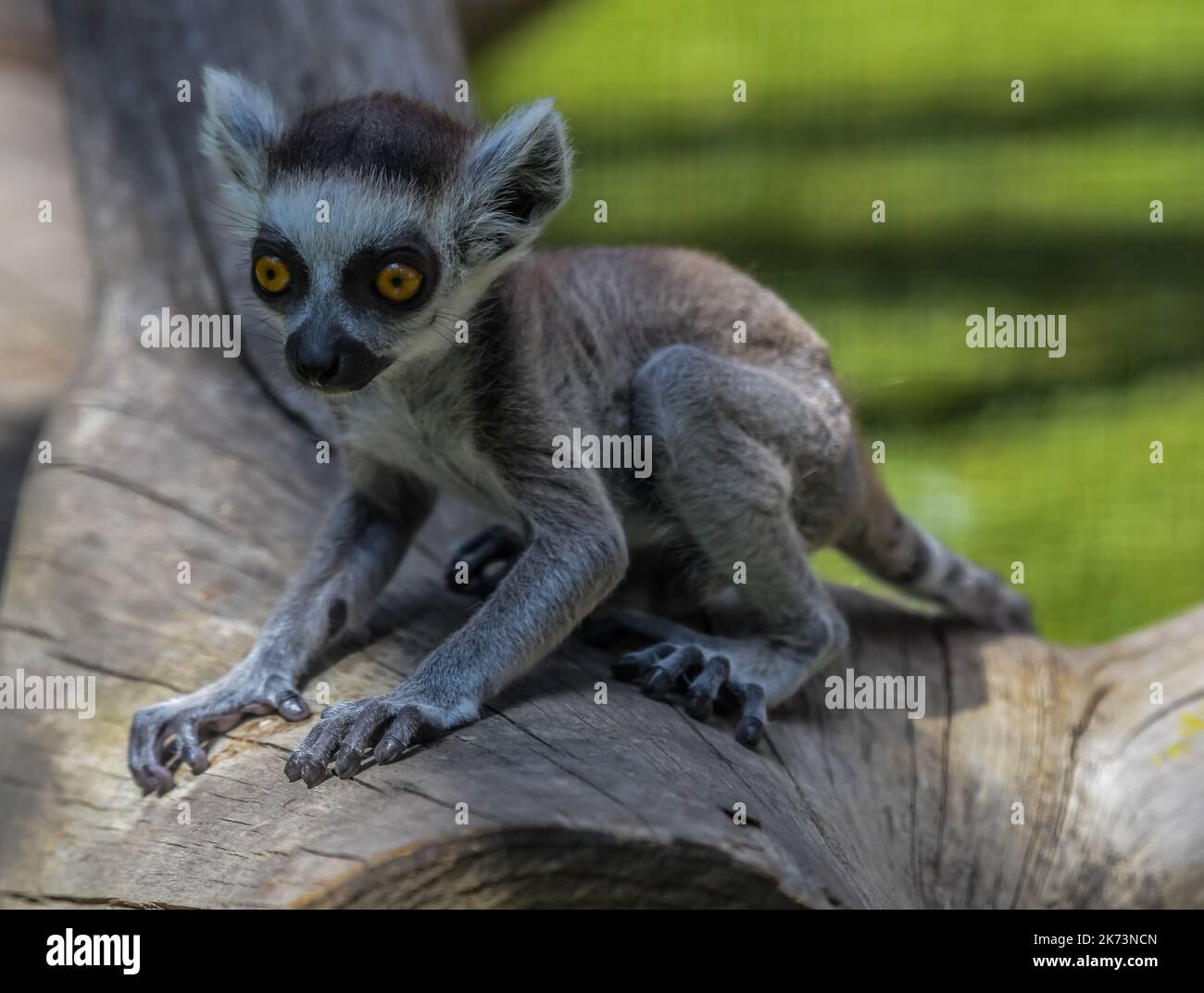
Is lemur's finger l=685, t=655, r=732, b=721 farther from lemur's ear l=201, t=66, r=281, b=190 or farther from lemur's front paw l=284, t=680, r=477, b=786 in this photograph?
lemur's ear l=201, t=66, r=281, b=190

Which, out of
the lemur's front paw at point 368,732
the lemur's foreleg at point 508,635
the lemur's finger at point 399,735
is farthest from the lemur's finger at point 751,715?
→ the lemur's finger at point 399,735

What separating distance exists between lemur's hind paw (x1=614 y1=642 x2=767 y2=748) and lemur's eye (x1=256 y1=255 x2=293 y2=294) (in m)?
1.18

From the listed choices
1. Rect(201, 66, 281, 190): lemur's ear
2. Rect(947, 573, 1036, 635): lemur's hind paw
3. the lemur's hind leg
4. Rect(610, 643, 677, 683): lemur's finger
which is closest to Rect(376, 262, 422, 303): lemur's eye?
Rect(201, 66, 281, 190): lemur's ear

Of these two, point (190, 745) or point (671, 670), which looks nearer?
point (190, 745)

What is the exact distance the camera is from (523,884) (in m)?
2.28

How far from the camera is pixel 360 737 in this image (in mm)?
2758

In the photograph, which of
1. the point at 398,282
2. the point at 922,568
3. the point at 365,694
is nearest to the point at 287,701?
the point at 365,694

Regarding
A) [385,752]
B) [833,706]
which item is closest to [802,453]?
[833,706]

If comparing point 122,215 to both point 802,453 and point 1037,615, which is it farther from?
point 1037,615

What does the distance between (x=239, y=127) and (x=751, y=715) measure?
192cm

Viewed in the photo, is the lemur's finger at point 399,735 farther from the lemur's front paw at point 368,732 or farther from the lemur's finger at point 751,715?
the lemur's finger at point 751,715

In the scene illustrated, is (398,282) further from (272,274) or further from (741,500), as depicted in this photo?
(741,500)

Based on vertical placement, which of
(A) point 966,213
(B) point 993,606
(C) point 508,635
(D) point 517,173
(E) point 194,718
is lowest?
(E) point 194,718

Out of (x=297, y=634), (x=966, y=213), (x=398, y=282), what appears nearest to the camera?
(x=398, y=282)
